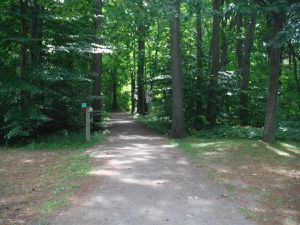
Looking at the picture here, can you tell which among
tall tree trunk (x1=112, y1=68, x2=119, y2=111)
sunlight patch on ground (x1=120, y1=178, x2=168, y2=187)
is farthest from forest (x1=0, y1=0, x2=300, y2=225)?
tall tree trunk (x1=112, y1=68, x2=119, y2=111)

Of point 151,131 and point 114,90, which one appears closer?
point 151,131

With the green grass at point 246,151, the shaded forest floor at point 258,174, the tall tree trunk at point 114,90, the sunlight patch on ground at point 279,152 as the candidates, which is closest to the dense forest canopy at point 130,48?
the green grass at point 246,151

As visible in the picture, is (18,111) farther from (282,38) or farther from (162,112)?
(282,38)

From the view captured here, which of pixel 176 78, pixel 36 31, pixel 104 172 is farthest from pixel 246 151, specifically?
pixel 36 31

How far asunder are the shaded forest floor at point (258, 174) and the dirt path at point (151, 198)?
1.24 ft

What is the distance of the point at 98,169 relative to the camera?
8.56 metres

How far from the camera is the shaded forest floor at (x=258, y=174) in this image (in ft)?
19.2

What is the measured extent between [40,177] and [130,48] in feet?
50.0

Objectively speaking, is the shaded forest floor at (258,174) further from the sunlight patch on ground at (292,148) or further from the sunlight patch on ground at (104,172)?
the sunlight patch on ground at (104,172)

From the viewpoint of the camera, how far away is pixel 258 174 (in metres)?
8.20

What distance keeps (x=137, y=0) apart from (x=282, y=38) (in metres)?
4.02

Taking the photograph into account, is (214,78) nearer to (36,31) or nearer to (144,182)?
(36,31)

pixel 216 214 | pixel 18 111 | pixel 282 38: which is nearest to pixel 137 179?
pixel 216 214

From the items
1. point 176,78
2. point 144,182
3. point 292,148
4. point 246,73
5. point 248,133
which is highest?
point 246,73
